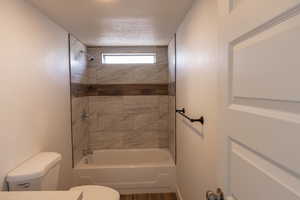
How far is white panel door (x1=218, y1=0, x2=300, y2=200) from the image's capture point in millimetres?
532

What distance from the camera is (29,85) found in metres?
1.80

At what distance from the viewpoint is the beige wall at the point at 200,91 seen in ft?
4.72

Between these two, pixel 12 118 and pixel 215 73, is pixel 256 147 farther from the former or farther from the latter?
pixel 12 118

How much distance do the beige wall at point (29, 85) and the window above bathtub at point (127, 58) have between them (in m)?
1.25

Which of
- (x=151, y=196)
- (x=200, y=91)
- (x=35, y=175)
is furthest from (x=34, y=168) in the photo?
(x=151, y=196)

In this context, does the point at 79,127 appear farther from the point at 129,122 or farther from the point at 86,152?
the point at 129,122

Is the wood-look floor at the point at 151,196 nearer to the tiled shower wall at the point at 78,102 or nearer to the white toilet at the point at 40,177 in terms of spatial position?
the tiled shower wall at the point at 78,102

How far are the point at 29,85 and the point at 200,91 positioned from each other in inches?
53.2

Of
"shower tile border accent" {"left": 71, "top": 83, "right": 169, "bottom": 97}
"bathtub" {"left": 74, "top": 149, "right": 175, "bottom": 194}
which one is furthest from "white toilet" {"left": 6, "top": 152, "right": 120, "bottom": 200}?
"shower tile border accent" {"left": 71, "top": 83, "right": 169, "bottom": 97}

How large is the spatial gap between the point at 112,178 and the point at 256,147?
2739 mm

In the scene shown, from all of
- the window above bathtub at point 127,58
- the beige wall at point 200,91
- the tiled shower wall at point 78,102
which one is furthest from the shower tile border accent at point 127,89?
the beige wall at point 200,91

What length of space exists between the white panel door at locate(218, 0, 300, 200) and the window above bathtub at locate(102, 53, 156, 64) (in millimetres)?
2961

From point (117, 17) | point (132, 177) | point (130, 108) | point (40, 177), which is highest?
point (117, 17)

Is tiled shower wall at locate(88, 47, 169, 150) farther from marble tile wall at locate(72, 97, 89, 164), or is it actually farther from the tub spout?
marble tile wall at locate(72, 97, 89, 164)
